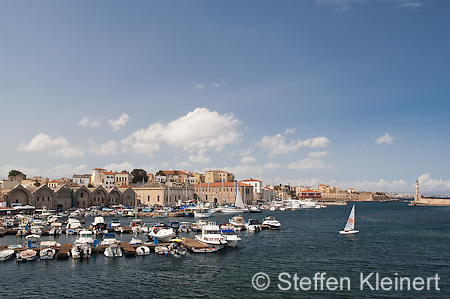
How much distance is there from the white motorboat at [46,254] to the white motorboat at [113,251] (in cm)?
508

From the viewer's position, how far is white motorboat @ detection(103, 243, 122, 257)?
3469 centimetres

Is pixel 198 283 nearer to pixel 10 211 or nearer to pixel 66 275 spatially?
pixel 66 275

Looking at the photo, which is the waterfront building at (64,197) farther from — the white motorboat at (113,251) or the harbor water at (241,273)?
the harbor water at (241,273)

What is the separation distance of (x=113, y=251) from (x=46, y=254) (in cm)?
641

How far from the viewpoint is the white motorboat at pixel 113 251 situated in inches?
1366

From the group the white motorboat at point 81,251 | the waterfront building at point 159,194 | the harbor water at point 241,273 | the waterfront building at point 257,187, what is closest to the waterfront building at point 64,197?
the waterfront building at point 159,194

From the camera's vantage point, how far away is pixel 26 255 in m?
32.7

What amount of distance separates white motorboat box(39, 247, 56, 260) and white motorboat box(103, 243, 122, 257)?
5.08m

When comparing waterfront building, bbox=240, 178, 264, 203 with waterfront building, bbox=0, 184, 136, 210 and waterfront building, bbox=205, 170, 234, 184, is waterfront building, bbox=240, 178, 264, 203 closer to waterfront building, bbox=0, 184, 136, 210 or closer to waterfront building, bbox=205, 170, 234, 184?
waterfront building, bbox=205, 170, 234, 184

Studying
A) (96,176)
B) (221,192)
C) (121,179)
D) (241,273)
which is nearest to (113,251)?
(241,273)

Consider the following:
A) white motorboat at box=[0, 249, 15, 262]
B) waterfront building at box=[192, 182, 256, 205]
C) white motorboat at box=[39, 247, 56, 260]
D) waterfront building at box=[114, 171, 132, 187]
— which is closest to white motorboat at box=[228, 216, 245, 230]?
white motorboat at box=[39, 247, 56, 260]

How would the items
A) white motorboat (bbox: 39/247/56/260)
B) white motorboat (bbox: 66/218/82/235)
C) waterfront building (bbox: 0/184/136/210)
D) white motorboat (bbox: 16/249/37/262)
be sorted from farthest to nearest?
1. waterfront building (bbox: 0/184/136/210)
2. white motorboat (bbox: 66/218/82/235)
3. white motorboat (bbox: 39/247/56/260)
4. white motorboat (bbox: 16/249/37/262)

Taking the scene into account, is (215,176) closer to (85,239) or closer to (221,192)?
(221,192)

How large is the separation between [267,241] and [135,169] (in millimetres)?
137375
